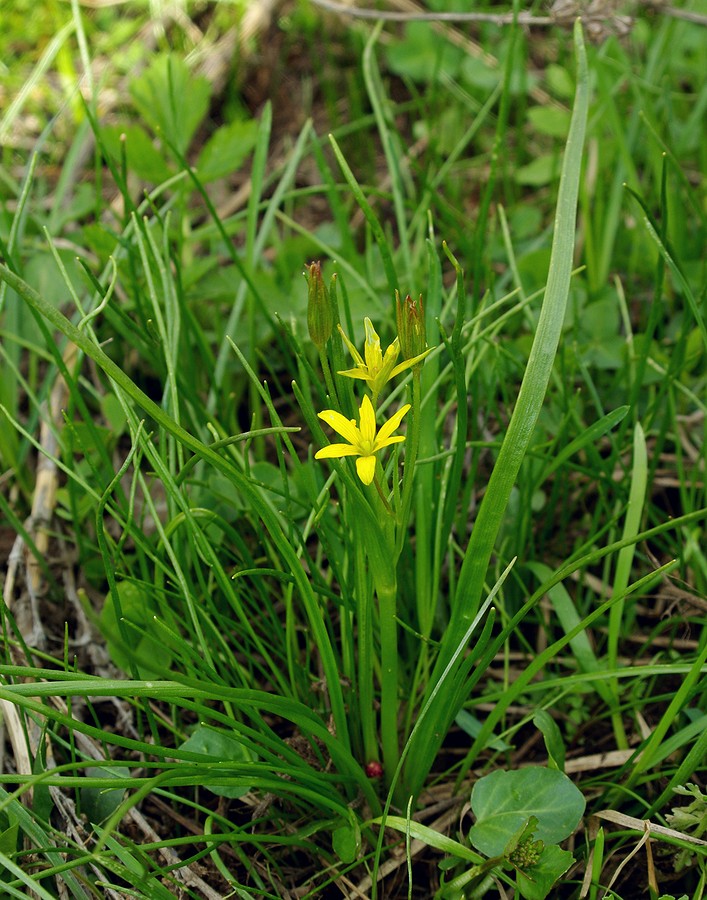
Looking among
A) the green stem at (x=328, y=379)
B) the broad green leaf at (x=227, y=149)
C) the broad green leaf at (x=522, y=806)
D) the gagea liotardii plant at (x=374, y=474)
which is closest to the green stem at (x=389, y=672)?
the gagea liotardii plant at (x=374, y=474)

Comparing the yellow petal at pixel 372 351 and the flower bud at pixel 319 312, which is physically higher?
the flower bud at pixel 319 312

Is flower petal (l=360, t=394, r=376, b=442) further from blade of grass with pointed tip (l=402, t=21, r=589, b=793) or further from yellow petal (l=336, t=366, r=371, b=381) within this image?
blade of grass with pointed tip (l=402, t=21, r=589, b=793)

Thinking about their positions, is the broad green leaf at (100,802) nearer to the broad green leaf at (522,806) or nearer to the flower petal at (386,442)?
the broad green leaf at (522,806)

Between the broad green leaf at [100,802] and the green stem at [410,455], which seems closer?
the green stem at [410,455]

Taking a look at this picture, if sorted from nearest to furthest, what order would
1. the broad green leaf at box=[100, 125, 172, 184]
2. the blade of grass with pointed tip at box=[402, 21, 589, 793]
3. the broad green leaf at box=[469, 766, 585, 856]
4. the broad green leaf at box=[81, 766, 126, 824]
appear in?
1. the blade of grass with pointed tip at box=[402, 21, 589, 793]
2. the broad green leaf at box=[469, 766, 585, 856]
3. the broad green leaf at box=[81, 766, 126, 824]
4. the broad green leaf at box=[100, 125, 172, 184]

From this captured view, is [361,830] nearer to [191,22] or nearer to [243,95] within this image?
[243,95]

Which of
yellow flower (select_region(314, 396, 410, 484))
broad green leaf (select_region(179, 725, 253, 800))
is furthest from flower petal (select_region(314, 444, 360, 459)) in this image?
broad green leaf (select_region(179, 725, 253, 800))
